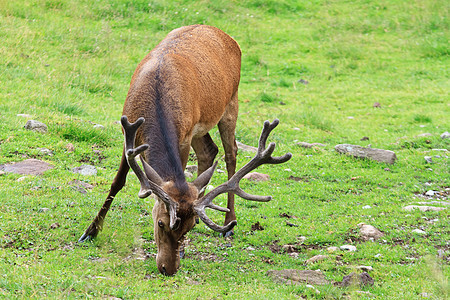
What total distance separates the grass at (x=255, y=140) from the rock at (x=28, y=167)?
5.3 inches

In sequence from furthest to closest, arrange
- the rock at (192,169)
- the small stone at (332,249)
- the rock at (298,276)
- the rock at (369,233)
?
1. the rock at (192,169)
2. the rock at (369,233)
3. the small stone at (332,249)
4. the rock at (298,276)

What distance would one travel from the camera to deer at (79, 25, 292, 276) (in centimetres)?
494

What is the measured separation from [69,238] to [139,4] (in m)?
10.8

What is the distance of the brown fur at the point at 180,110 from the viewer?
199 inches

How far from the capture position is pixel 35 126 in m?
8.31

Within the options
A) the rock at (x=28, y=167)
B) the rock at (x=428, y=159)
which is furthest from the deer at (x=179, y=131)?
the rock at (x=428, y=159)

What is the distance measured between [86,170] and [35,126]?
129cm

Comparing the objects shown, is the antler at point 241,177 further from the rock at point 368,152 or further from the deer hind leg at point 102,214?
the rock at point 368,152

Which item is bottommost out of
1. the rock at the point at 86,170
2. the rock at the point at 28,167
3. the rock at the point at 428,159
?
the rock at the point at 428,159

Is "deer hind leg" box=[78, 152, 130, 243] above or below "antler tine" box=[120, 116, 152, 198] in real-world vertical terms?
below

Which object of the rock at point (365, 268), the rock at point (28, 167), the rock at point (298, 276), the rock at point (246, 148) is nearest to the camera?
the rock at point (298, 276)

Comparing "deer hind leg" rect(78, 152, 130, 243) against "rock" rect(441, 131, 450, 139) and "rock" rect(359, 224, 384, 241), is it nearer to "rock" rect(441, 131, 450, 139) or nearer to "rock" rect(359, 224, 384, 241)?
"rock" rect(359, 224, 384, 241)

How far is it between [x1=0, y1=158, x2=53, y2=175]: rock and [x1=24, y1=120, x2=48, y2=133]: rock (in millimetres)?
922

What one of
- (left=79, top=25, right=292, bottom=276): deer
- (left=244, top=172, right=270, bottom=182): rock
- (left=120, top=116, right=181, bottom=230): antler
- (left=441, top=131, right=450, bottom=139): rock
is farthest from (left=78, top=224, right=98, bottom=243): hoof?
(left=441, top=131, right=450, bottom=139): rock
